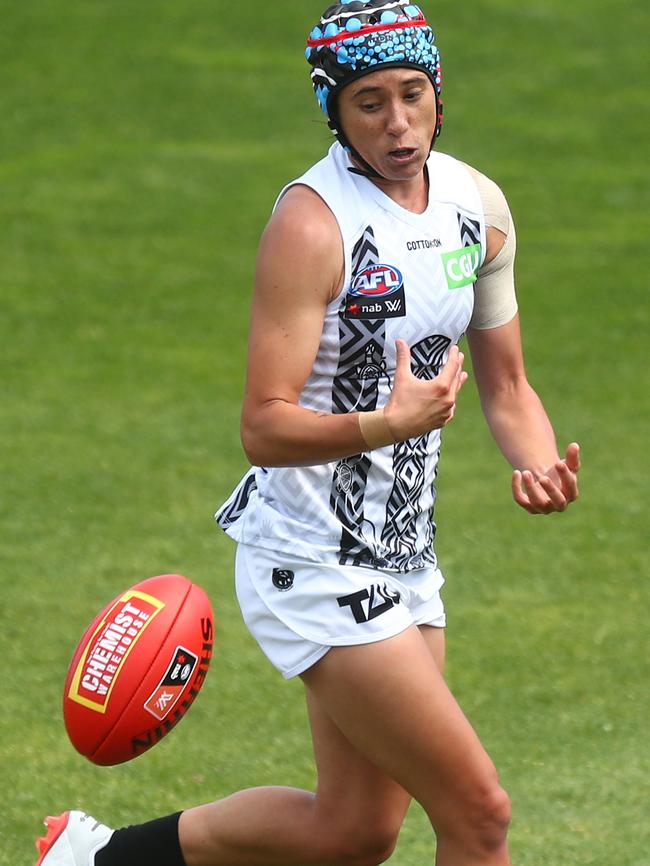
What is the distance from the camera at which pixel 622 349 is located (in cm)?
1209

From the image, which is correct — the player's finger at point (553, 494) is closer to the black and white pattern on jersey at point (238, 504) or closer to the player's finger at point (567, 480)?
the player's finger at point (567, 480)

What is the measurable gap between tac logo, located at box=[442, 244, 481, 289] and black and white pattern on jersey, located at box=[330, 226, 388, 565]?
244 millimetres

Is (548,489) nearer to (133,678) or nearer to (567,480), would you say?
(567,480)

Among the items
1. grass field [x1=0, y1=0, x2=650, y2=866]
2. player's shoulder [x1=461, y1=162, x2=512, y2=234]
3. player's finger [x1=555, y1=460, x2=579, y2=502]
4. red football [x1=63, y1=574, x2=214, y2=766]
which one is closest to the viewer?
player's finger [x1=555, y1=460, x2=579, y2=502]

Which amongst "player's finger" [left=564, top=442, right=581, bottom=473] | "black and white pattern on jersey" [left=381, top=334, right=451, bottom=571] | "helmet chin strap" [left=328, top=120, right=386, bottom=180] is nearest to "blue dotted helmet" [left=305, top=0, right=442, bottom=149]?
"helmet chin strap" [left=328, top=120, right=386, bottom=180]

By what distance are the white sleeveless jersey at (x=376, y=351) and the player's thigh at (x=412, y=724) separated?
30 cm

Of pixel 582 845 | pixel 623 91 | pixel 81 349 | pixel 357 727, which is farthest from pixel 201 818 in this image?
pixel 623 91

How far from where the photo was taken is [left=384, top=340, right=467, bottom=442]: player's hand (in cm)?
390

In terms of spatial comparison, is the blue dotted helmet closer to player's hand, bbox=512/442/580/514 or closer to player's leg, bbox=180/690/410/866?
player's hand, bbox=512/442/580/514

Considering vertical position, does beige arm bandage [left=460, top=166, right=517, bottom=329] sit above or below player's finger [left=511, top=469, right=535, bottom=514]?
above

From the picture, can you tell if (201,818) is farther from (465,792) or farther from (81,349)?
(81,349)

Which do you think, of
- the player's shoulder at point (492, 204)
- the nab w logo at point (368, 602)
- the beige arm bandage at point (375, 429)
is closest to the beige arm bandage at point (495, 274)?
the player's shoulder at point (492, 204)

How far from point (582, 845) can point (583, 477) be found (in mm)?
4476

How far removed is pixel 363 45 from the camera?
4133 millimetres
